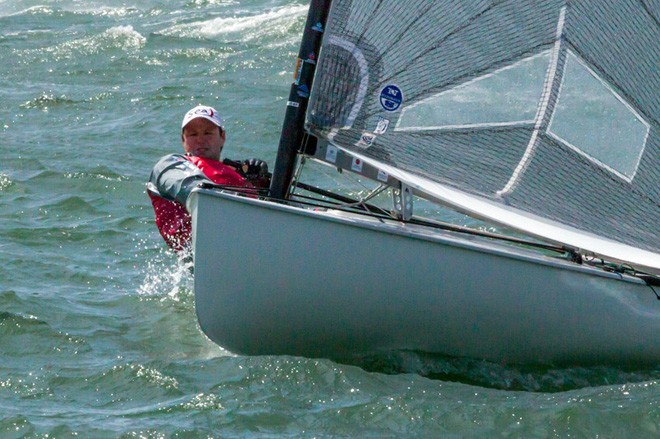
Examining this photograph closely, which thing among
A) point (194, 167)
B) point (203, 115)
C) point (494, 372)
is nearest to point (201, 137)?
point (203, 115)

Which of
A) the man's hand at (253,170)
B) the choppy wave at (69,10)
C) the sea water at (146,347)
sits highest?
the choppy wave at (69,10)

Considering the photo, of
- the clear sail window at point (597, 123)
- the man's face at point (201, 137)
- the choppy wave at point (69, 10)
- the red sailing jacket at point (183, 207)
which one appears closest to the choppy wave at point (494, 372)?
the clear sail window at point (597, 123)

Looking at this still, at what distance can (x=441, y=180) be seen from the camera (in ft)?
13.2

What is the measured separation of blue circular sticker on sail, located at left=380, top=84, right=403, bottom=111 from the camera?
392 centimetres

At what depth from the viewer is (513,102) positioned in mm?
4078

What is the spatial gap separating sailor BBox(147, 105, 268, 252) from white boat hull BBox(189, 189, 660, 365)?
0.47 metres

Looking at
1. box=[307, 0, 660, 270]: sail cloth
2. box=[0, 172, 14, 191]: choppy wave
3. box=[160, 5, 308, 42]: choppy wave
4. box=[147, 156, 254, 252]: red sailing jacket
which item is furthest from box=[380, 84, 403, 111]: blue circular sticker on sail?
box=[160, 5, 308, 42]: choppy wave

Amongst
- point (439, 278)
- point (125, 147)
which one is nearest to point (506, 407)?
point (439, 278)

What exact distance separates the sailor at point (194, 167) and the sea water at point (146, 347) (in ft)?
1.29

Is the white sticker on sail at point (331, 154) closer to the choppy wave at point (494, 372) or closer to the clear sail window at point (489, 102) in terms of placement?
the clear sail window at point (489, 102)

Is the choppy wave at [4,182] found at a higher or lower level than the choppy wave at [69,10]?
lower

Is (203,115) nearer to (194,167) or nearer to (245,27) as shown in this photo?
(194,167)

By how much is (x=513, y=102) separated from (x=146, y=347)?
5.28ft

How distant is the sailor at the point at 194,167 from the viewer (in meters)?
Answer: 4.11
